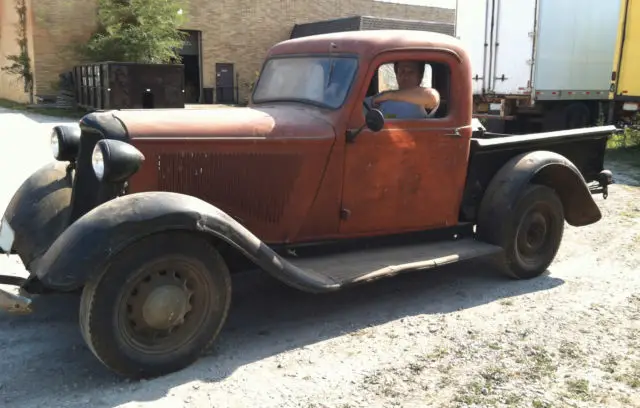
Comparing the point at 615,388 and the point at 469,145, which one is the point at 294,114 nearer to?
the point at 469,145

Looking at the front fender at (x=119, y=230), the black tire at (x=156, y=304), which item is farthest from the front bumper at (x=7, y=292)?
the black tire at (x=156, y=304)

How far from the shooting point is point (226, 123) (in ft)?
12.9

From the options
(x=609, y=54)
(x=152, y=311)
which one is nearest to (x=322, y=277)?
(x=152, y=311)

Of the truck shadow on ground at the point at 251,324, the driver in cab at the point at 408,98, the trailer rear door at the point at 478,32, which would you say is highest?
the trailer rear door at the point at 478,32

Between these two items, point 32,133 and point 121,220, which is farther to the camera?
point 32,133

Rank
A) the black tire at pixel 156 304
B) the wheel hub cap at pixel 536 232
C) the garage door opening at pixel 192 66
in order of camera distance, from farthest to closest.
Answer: the garage door opening at pixel 192 66, the wheel hub cap at pixel 536 232, the black tire at pixel 156 304

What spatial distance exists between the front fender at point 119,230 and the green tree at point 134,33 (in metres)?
20.7

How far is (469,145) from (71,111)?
19879 millimetres

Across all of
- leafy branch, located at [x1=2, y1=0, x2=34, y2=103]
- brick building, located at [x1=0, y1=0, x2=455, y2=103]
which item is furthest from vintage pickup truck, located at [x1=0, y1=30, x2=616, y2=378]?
leafy branch, located at [x1=2, y1=0, x2=34, y2=103]

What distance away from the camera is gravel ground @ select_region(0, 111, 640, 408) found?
321 centimetres

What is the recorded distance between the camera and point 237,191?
3975 mm

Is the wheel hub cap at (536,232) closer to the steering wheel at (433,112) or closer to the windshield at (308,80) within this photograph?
the steering wheel at (433,112)

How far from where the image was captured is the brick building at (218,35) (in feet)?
78.9

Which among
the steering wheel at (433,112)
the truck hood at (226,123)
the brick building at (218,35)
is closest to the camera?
the truck hood at (226,123)
